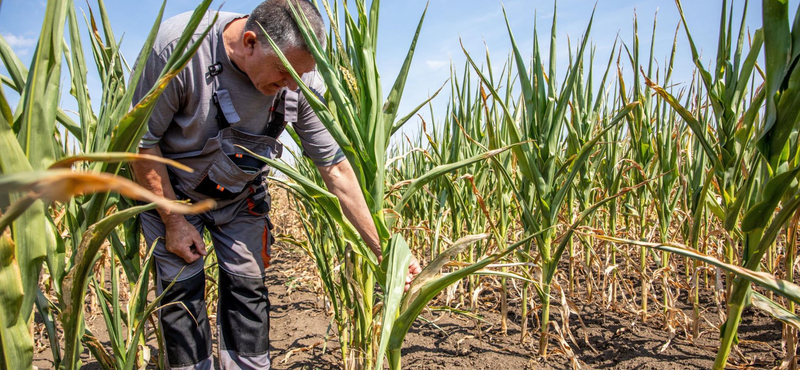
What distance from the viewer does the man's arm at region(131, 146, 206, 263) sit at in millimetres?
1448

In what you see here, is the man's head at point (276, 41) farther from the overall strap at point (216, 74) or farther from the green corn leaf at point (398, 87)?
the green corn leaf at point (398, 87)

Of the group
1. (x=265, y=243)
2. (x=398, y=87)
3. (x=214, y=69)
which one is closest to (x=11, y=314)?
(x=398, y=87)

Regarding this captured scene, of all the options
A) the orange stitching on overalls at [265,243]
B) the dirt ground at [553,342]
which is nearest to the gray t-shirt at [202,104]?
the orange stitching on overalls at [265,243]

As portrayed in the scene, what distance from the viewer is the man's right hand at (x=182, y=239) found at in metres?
1.55

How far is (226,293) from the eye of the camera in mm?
1819

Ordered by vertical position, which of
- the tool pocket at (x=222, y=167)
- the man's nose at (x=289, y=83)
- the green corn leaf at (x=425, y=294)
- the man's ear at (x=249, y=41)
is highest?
the man's ear at (x=249, y=41)

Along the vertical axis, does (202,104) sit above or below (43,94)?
above

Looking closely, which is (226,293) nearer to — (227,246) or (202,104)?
(227,246)

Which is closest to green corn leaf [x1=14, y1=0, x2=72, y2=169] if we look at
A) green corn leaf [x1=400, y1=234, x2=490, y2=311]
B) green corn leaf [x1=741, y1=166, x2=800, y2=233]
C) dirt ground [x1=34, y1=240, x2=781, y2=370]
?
green corn leaf [x1=400, y1=234, x2=490, y2=311]

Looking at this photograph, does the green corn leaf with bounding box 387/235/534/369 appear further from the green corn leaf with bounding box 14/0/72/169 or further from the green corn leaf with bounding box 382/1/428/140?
the green corn leaf with bounding box 14/0/72/169

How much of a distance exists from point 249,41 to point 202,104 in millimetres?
269

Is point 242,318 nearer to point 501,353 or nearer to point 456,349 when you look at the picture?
point 456,349

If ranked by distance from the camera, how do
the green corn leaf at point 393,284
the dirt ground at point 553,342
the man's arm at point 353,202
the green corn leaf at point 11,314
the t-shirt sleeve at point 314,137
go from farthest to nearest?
the dirt ground at point 553,342 < the t-shirt sleeve at point 314,137 < the man's arm at point 353,202 < the green corn leaf at point 393,284 < the green corn leaf at point 11,314

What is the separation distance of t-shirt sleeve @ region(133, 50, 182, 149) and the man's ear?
233 mm
